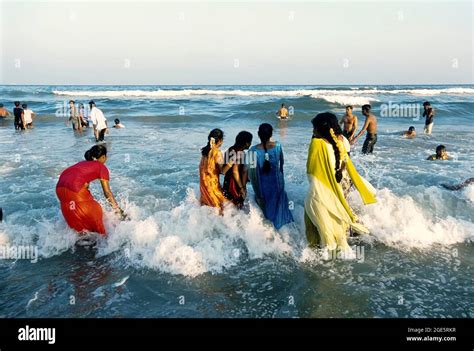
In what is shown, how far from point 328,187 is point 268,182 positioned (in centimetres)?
83

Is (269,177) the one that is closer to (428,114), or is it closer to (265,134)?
(265,134)

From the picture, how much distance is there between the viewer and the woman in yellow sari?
3891 millimetres

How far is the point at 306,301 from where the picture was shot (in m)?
3.62

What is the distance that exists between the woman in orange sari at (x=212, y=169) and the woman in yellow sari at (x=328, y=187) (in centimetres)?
116

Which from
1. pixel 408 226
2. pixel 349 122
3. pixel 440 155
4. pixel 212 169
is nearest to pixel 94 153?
pixel 212 169

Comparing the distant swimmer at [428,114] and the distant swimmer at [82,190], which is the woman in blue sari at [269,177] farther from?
the distant swimmer at [428,114]

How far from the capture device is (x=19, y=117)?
1565 centimetres

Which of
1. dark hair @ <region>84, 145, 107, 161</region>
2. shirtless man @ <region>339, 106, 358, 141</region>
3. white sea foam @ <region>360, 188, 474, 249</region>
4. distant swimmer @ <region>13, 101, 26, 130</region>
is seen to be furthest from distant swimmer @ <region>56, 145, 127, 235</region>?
distant swimmer @ <region>13, 101, 26, 130</region>

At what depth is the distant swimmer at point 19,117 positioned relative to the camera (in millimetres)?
15414

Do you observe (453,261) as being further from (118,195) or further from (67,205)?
(118,195)

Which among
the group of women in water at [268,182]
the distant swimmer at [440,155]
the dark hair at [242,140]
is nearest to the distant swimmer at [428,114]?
the distant swimmer at [440,155]

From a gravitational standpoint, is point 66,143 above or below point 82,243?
above
